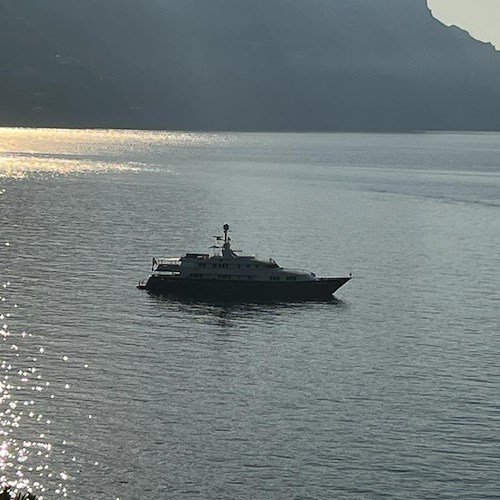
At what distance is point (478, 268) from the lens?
157 m

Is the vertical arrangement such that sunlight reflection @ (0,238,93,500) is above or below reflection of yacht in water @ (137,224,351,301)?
below

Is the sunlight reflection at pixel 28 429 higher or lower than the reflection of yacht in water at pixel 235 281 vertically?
lower

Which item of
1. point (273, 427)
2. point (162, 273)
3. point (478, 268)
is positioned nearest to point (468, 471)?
point (273, 427)

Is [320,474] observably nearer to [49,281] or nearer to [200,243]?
[49,281]

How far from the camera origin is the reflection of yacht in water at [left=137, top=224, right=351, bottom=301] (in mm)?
132750

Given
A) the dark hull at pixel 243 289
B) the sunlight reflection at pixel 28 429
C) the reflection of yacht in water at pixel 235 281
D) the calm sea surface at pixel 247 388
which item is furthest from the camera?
the reflection of yacht in water at pixel 235 281

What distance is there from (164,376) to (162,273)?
4593 centimetres

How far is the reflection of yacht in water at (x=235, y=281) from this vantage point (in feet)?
436

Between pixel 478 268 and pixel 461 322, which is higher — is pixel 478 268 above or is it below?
above

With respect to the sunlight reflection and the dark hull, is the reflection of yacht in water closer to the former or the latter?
the dark hull

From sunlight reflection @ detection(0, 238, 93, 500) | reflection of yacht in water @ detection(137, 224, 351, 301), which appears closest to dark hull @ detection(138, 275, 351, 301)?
reflection of yacht in water @ detection(137, 224, 351, 301)

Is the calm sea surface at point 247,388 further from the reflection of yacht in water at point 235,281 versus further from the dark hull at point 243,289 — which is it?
the reflection of yacht in water at point 235,281

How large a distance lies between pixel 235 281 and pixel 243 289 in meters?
1.60

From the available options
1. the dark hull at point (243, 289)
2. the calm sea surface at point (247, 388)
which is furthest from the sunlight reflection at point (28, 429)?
the dark hull at point (243, 289)
